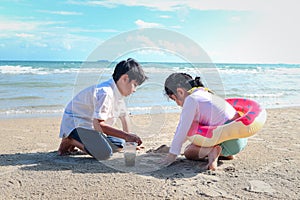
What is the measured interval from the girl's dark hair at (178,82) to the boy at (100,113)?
316 millimetres

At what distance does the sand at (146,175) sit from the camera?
9.22 feet

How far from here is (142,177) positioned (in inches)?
126

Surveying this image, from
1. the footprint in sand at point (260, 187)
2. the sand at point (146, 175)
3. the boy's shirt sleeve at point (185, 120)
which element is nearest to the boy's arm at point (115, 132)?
the sand at point (146, 175)

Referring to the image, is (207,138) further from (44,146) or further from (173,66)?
(44,146)

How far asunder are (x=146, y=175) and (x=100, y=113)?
2.59 feet

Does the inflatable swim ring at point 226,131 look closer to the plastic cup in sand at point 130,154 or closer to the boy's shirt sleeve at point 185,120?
the boy's shirt sleeve at point 185,120

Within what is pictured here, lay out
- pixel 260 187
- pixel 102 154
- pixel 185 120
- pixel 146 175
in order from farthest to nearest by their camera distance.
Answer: pixel 102 154 → pixel 185 120 → pixel 146 175 → pixel 260 187

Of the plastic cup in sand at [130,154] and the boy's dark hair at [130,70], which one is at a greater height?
the boy's dark hair at [130,70]

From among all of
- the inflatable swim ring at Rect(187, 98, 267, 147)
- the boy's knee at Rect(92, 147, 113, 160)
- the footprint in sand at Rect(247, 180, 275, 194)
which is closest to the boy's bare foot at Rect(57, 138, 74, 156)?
the boy's knee at Rect(92, 147, 113, 160)

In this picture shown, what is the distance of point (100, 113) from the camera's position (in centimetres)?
350

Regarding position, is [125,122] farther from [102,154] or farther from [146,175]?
[146,175]

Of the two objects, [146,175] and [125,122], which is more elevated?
[125,122]

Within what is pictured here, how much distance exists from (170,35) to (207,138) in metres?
1.21

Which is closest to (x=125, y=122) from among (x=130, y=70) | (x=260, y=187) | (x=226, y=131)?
(x=130, y=70)
